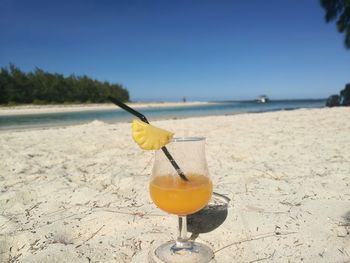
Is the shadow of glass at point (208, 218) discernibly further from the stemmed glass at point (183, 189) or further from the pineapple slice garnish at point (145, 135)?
the pineapple slice garnish at point (145, 135)

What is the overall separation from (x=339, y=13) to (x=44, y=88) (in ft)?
102

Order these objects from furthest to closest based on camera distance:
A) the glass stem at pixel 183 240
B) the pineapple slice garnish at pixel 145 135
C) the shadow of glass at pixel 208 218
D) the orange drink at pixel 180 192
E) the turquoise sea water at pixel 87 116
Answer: the turquoise sea water at pixel 87 116
the shadow of glass at pixel 208 218
the glass stem at pixel 183 240
the orange drink at pixel 180 192
the pineapple slice garnish at pixel 145 135

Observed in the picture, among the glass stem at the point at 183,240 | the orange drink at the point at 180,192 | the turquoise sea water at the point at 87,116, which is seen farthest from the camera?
the turquoise sea water at the point at 87,116

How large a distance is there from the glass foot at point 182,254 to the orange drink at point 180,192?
22cm

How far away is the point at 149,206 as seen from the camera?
204 cm

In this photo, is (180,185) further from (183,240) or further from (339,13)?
(339,13)

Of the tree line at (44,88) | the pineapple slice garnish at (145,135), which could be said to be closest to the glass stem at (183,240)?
the pineapple slice garnish at (145,135)

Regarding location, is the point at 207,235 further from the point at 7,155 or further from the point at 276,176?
the point at 7,155

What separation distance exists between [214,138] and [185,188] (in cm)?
344

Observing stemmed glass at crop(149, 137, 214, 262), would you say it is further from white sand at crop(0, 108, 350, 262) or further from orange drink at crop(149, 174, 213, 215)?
white sand at crop(0, 108, 350, 262)

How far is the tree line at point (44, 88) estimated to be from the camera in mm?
31566

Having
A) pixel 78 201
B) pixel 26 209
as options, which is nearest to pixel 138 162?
pixel 78 201

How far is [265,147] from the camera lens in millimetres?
3861

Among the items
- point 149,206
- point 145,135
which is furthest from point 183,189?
point 149,206
